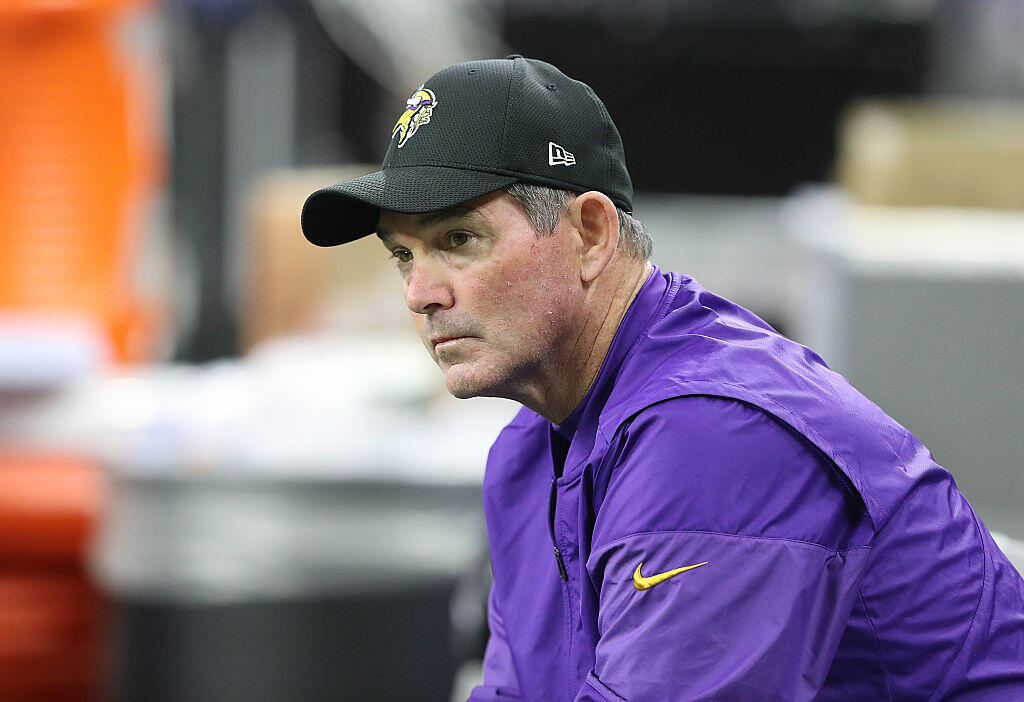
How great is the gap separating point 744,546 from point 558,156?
366 mm

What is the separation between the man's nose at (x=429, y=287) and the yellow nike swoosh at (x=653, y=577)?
0.31 meters

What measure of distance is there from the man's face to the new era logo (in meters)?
0.05

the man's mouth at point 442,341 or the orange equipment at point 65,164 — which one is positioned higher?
the man's mouth at point 442,341

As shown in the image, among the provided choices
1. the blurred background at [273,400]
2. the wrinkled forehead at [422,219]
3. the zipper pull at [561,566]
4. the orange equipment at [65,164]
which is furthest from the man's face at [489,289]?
the orange equipment at [65,164]

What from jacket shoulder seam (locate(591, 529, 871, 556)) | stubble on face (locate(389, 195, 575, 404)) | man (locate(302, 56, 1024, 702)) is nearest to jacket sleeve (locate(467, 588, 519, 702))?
man (locate(302, 56, 1024, 702))

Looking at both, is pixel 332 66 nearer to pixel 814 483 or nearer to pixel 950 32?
pixel 950 32

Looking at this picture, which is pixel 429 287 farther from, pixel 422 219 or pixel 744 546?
pixel 744 546

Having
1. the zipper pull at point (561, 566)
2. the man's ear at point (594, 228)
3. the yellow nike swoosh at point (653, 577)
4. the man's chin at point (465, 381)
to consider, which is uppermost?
the man's ear at point (594, 228)

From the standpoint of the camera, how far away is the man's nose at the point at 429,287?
3.71ft

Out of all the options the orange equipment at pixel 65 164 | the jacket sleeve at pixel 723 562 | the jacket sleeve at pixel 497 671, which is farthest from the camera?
the orange equipment at pixel 65 164

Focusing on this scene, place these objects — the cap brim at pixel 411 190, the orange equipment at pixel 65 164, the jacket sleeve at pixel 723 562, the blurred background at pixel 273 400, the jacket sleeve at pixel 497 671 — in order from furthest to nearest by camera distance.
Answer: the orange equipment at pixel 65 164 → the blurred background at pixel 273 400 → the jacket sleeve at pixel 497 671 → the cap brim at pixel 411 190 → the jacket sleeve at pixel 723 562

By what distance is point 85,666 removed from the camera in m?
3.03

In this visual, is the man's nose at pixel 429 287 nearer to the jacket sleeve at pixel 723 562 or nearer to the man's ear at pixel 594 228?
the man's ear at pixel 594 228

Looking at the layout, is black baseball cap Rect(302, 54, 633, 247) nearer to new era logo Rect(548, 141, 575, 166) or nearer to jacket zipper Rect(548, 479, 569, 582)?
new era logo Rect(548, 141, 575, 166)
